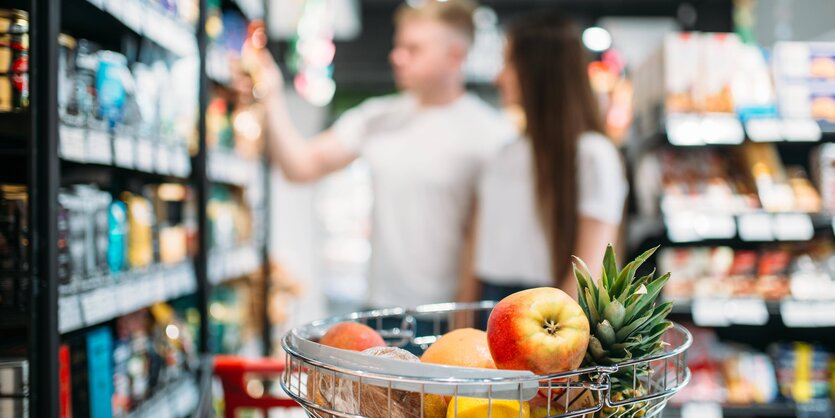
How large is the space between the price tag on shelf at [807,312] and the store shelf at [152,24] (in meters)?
2.81

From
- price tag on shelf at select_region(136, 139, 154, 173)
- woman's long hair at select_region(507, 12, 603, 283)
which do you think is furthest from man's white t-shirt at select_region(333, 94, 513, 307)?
price tag on shelf at select_region(136, 139, 154, 173)

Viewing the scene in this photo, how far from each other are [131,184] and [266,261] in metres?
1.06

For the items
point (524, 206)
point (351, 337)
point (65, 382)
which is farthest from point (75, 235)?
point (524, 206)

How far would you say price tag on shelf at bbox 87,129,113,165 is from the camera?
1382 mm

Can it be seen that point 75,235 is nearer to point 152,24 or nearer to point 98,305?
point 98,305

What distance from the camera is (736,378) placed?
3.49 m

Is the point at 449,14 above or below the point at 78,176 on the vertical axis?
above

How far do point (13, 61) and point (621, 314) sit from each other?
108cm

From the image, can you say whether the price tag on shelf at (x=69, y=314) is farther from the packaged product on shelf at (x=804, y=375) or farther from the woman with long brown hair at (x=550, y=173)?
the packaged product on shelf at (x=804, y=375)

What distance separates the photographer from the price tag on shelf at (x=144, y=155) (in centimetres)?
165

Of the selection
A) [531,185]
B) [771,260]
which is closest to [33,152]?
[531,185]

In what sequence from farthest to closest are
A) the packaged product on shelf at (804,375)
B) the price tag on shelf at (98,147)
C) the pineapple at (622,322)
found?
the packaged product on shelf at (804,375)
the price tag on shelf at (98,147)
the pineapple at (622,322)

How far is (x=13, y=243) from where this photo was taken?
1.21 meters

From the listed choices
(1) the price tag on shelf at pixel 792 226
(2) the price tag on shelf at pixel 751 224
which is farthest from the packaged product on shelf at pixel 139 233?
(1) the price tag on shelf at pixel 792 226
